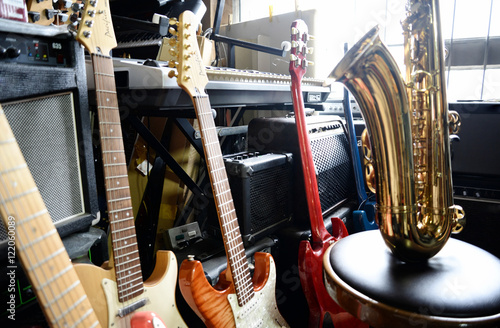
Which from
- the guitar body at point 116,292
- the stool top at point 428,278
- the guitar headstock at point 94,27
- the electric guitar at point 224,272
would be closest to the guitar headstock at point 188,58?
the electric guitar at point 224,272

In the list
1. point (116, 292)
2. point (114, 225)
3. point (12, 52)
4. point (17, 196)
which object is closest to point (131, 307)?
point (116, 292)

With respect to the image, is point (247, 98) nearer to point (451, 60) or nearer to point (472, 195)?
point (472, 195)

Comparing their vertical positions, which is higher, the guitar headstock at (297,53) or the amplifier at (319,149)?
the guitar headstock at (297,53)

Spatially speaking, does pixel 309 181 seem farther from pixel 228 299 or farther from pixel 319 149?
pixel 228 299

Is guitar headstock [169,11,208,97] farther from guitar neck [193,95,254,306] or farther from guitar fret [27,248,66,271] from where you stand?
guitar fret [27,248,66,271]

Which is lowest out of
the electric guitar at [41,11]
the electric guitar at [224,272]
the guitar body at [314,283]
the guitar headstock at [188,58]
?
the guitar body at [314,283]

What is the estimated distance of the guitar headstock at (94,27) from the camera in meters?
0.84

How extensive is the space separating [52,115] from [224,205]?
57 centimetres

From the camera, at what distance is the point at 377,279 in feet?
2.29

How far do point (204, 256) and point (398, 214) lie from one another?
69 cm

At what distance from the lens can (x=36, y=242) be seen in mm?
549

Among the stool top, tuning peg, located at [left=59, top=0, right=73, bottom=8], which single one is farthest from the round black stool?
tuning peg, located at [left=59, top=0, right=73, bottom=8]

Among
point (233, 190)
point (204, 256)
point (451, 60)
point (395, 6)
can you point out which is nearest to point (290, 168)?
point (233, 190)

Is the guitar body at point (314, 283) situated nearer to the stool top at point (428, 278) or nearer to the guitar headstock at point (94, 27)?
the stool top at point (428, 278)
